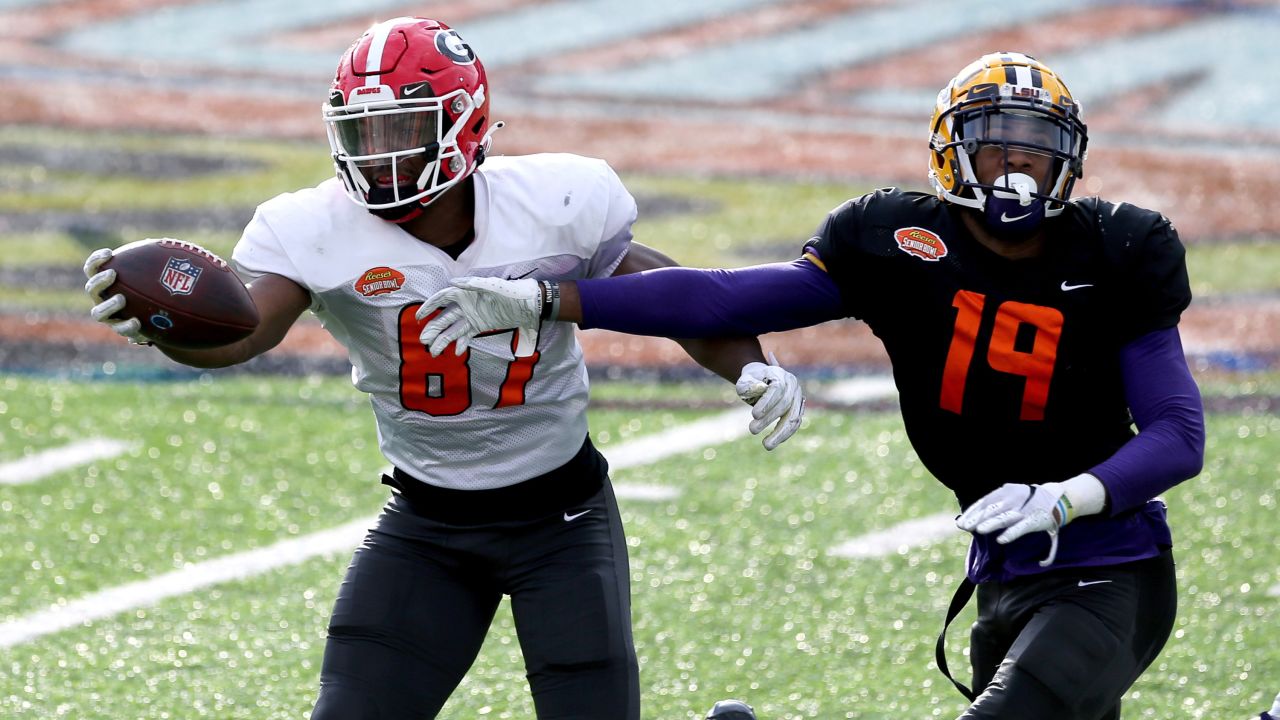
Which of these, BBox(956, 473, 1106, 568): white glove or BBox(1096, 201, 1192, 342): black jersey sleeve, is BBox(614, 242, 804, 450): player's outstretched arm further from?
BBox(1096, 201, 1192, 342): black jersey sleeve

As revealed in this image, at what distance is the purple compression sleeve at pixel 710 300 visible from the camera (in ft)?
11.8

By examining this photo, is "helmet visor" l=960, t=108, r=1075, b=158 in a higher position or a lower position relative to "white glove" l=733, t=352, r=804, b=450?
higher

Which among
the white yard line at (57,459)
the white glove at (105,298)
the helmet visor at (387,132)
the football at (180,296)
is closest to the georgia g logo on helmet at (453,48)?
the helmet visor at (387,132)

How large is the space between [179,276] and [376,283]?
0.38m

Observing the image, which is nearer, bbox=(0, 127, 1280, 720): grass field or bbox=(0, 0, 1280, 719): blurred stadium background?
bbox=(0, 127, 1280, 720): grass field

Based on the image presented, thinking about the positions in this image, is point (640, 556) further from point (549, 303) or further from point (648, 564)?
point (549, 303)

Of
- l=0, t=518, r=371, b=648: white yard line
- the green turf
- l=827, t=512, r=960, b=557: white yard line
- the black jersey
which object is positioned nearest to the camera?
the black jersey

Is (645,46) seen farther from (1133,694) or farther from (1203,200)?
(1133,694)

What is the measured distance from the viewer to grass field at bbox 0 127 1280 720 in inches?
188

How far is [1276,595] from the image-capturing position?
5.32 meters

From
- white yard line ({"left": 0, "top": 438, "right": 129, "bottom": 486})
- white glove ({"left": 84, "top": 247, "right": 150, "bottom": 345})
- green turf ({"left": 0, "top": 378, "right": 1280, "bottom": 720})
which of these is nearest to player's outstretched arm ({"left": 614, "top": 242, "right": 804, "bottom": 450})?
white glove ({"left": 84, "top": 247, "right": 150, "bottom": 345})

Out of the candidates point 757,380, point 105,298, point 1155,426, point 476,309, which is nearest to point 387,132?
point 476,309

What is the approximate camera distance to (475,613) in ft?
12.0

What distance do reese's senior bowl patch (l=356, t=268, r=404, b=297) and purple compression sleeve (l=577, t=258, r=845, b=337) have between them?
14.7 inches
